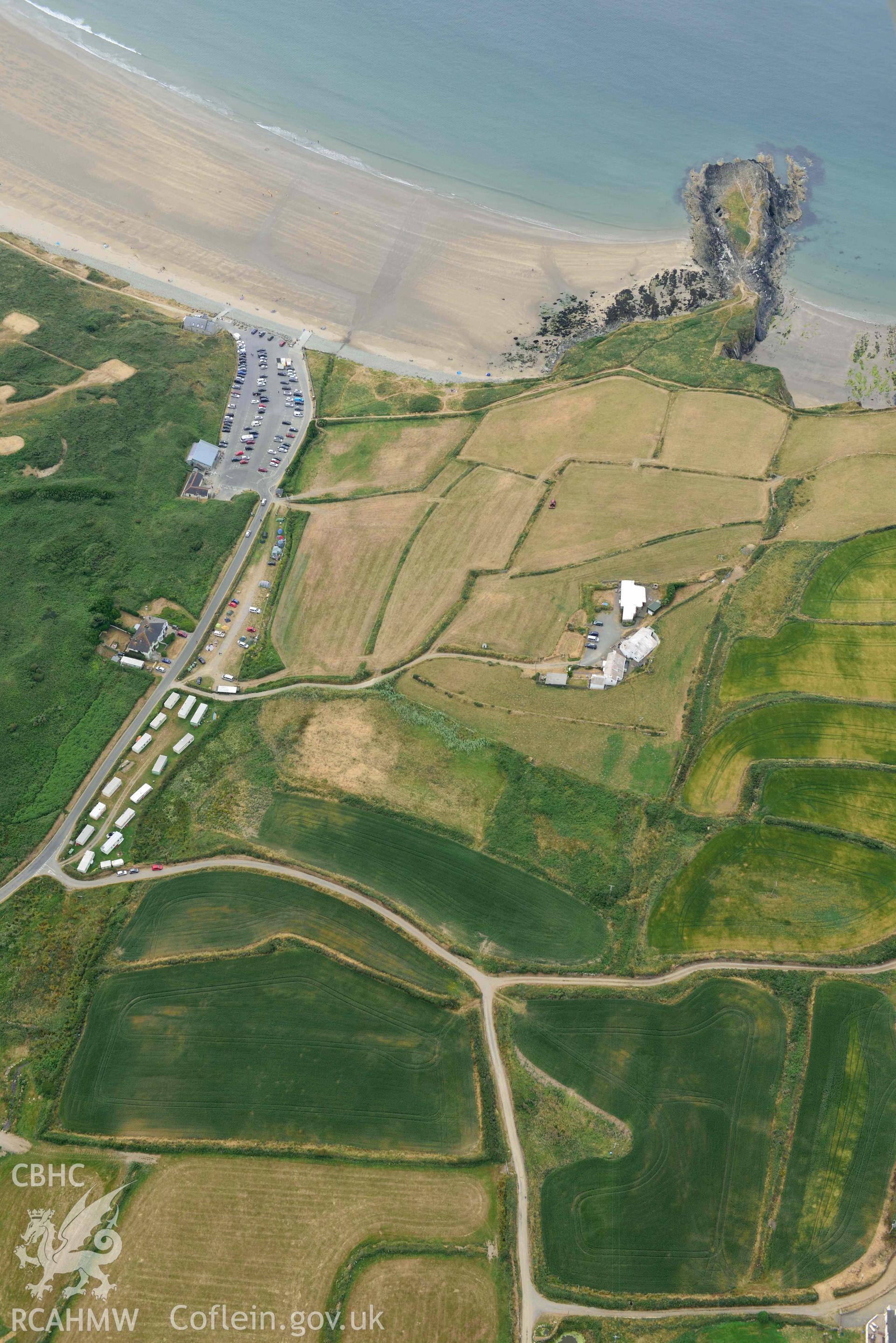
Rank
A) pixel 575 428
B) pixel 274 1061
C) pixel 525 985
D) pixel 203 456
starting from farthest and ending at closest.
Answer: pixel 575 428
pixel 203 456
pixel 525 985
pixel 274 1061

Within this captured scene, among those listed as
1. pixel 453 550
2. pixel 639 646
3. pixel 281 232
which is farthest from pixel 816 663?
pixel 281 232

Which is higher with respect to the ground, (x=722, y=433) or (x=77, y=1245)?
(x=722, y=433)

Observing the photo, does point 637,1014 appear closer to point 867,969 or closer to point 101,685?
point 867,969

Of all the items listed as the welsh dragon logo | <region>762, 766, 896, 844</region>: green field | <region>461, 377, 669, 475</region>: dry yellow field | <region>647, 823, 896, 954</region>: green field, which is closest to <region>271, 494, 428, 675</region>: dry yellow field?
<region>461, 377, 669, 475</region>: dry yellow field

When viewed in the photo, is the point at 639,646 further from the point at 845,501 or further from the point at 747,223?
the point at 747,223

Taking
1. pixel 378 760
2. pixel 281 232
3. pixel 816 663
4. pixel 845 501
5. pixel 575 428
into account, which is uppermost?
pixel 281 232
